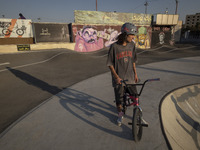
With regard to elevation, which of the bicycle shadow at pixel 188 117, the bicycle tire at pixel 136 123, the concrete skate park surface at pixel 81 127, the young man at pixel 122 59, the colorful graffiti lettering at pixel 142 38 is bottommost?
the bicycle shadow at pixel 188 117

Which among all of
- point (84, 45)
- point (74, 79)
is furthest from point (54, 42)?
point (74, 79)

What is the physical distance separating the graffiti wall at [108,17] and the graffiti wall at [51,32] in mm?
2412

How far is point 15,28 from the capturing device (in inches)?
588

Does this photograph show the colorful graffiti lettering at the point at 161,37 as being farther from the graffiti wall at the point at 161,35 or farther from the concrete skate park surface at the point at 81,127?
the concrete skate park surface at the point at 81,127

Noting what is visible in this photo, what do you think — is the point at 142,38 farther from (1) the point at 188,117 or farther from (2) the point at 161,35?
(1) the point at 188,117

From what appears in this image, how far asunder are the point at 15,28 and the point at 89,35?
9076mm

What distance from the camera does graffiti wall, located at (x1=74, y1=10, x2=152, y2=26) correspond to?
18078 millimetres

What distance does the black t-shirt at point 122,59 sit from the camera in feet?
8.21

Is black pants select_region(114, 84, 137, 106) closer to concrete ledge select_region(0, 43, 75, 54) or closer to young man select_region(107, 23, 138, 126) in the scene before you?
young man select_region(107, 23, 138, 126)

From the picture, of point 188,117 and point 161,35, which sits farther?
point 161,35

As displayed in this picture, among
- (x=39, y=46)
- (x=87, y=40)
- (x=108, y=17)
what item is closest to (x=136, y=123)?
(x=39, y=46)

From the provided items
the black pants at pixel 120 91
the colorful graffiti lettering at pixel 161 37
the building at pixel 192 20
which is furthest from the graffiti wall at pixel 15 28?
the building at pixel 192 20

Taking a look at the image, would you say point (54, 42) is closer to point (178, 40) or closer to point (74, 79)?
point (74, 79)

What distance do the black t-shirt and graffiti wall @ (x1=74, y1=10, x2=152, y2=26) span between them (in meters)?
17.2
